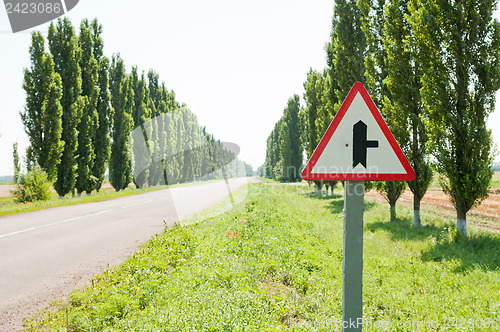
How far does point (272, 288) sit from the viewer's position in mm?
4516

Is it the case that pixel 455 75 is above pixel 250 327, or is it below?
above

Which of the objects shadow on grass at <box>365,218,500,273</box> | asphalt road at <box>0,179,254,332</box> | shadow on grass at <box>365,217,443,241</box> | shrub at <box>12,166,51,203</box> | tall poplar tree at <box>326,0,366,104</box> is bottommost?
shadow on grass at <box>365,217,443,241</box>

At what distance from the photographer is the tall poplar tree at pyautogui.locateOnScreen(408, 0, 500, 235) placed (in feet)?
28.7

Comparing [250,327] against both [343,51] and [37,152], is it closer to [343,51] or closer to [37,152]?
[343,51]

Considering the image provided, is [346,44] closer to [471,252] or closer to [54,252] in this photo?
[471,252]

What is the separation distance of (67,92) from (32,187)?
881cm

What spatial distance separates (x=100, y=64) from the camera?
29609 millimetres

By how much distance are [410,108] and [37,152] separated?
75.4 ft

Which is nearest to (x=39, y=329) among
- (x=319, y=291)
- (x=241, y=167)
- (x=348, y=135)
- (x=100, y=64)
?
(x=319, y=291)

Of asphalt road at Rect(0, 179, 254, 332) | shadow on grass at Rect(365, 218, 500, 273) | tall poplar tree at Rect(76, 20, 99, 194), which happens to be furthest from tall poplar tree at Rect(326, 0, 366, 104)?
tall poplar tree at Rect(76, 20, 99, 194)

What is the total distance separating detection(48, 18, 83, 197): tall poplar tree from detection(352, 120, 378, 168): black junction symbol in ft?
77.3

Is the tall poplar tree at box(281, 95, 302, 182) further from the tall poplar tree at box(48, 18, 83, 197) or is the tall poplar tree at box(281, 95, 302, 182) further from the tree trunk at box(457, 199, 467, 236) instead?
the tree trunk at box(457, 199, 467, 236)

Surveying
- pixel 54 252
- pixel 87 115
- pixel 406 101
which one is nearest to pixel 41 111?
pixel 87 115

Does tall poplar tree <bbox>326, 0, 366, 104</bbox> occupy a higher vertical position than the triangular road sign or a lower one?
higher
